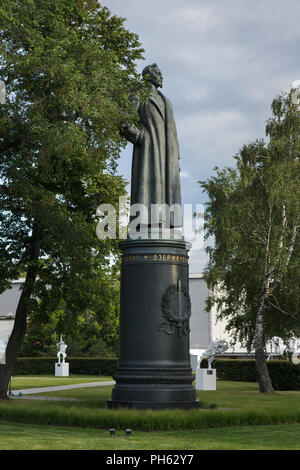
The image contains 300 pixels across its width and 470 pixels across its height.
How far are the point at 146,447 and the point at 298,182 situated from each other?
19.0 m

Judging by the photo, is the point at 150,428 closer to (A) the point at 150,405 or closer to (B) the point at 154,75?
(A) the point at 150,405

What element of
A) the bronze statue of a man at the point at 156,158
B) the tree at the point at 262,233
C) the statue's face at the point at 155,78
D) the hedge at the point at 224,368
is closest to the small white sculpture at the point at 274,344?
the hedge at the point at 224,368

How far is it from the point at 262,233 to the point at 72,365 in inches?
968

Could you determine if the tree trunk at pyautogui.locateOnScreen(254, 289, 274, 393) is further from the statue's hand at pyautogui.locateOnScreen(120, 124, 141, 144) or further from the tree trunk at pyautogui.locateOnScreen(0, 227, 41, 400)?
the statue's hand at pyautogui.locateOnScreen(120, 124, 141, 144)

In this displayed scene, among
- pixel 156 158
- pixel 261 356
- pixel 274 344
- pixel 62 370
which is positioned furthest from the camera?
pixel 62 370

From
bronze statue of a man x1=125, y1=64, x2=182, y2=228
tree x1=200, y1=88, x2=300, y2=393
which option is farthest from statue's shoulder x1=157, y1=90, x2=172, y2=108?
tree x1=200, y1=88, x2=300, y2=393

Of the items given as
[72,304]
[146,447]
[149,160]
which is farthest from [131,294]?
[72,304]

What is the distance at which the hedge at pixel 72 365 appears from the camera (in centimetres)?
4428

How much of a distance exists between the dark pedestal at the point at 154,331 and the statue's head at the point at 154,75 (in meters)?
4.42

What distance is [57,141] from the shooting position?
16031 millimetres

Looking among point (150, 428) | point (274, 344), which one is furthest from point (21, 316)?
point (274, 344)

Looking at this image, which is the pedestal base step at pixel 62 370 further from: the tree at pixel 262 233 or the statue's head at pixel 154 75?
the statue's head at pixel 154 75

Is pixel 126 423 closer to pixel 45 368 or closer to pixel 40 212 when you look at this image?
pixel 40 212

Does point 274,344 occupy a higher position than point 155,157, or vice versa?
point 155,157
